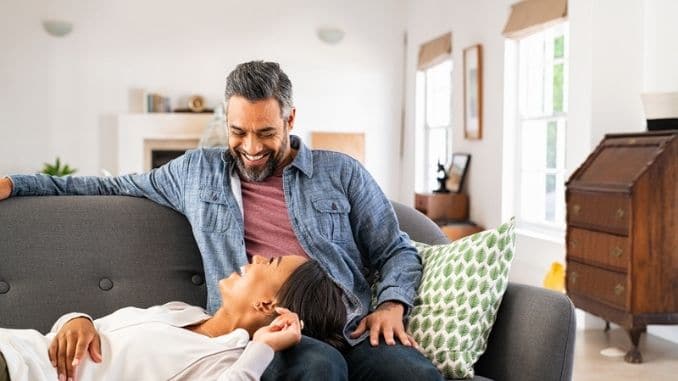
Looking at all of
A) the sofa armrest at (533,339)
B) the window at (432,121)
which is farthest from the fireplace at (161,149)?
the sofa armrest at (533,339)

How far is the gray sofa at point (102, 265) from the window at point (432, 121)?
5684mm

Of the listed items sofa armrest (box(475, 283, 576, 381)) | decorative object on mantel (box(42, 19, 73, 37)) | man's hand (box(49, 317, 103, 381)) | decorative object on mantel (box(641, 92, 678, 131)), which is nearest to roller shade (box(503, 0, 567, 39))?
decorative object on mantel (box(641, 92, 678, 131))

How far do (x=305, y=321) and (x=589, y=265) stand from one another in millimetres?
2936

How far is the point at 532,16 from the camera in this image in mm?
5906

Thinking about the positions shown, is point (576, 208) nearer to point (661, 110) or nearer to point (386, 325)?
point (661, 110)

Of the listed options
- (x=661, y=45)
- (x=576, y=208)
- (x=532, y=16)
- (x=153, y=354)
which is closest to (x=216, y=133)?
(x=532, y=16)

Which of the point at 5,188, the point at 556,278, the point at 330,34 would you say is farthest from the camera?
the point at 330,34

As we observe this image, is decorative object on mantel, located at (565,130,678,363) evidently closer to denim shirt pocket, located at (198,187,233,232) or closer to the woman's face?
denim shirt pocket, located at (198,187,233,232)

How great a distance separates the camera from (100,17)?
8.94 meters

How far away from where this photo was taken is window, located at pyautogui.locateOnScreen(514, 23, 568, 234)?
5.95 meters

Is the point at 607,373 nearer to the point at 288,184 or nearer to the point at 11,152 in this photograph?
the point at 288,184

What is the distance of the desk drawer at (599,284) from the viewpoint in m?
4.44

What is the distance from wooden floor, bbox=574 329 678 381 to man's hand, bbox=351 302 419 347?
210 cm

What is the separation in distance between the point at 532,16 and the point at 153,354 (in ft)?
14.8
